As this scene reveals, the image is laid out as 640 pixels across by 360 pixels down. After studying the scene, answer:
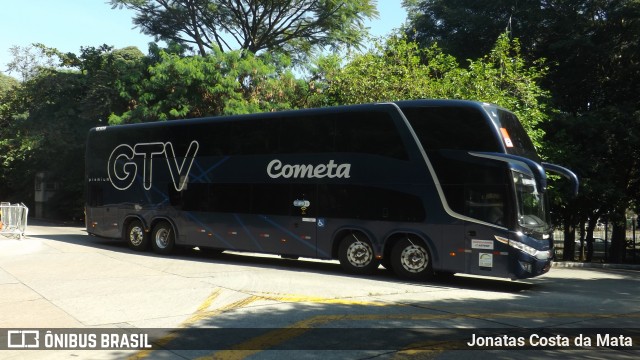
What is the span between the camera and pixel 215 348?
643 cm

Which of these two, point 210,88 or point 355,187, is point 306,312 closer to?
point 355,187

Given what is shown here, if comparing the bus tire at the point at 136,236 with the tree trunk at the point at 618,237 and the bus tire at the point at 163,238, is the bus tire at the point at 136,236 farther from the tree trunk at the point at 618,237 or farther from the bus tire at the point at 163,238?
the tree trunk at the point at 618,237

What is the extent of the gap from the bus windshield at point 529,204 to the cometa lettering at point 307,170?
3.78 meters

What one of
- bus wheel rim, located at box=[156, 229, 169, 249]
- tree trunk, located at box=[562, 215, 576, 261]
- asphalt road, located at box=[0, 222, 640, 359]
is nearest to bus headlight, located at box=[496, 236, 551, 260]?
asphalt road, located at box=[0, 222, 640, 359]

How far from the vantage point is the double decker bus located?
37.8 feet

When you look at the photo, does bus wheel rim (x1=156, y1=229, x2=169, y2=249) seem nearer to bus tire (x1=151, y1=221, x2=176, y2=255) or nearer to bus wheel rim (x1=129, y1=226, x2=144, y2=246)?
bus tire (x1=151, y1=221, x2=176, y2=255)

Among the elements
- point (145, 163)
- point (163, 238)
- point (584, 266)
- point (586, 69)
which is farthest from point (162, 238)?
point (586, 69)

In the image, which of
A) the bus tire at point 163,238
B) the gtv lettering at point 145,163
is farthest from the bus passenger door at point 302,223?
the bus tire at point 163,238

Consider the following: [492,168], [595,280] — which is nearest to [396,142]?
[492,168]

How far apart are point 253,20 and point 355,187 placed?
74.6 ft

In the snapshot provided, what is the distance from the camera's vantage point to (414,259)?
12484mm

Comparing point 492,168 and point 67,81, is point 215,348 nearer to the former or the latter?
point 492,168

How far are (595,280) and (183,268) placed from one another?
10.5 m

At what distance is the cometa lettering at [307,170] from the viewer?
527 inches
